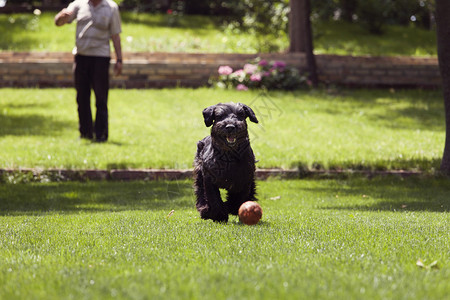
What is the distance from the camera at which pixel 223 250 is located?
4.97 meters

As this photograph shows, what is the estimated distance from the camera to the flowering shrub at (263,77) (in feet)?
64.8

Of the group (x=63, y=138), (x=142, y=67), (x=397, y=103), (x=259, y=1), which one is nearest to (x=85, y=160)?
(x=63, y=138)

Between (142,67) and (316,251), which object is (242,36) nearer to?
(142,67)

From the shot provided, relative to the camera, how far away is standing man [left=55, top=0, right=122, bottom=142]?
12789 millimetres

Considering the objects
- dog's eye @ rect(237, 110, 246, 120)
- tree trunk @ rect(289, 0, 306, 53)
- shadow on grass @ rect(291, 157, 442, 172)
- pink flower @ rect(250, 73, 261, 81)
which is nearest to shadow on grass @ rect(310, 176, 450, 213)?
shadow on grass @ rect(291, 157, 442, 172)

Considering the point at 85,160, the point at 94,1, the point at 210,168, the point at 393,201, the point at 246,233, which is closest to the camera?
the point at 246,233

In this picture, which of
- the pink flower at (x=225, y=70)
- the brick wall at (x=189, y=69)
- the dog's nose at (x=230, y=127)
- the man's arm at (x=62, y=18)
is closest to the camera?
the dog's nose at (x=230, y=127)

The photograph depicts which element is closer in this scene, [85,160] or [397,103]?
[85,160]

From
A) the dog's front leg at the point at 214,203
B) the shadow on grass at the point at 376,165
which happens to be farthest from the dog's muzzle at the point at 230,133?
the shadow on grass at the point at 376,165

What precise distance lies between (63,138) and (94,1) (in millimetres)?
3082

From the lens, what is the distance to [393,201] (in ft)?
30.2

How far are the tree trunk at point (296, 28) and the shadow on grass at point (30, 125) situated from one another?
884cm

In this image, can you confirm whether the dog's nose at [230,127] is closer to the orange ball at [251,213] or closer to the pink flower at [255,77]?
the orange ball at [251,213]

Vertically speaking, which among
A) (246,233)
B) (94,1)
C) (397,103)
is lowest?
(397,103)
